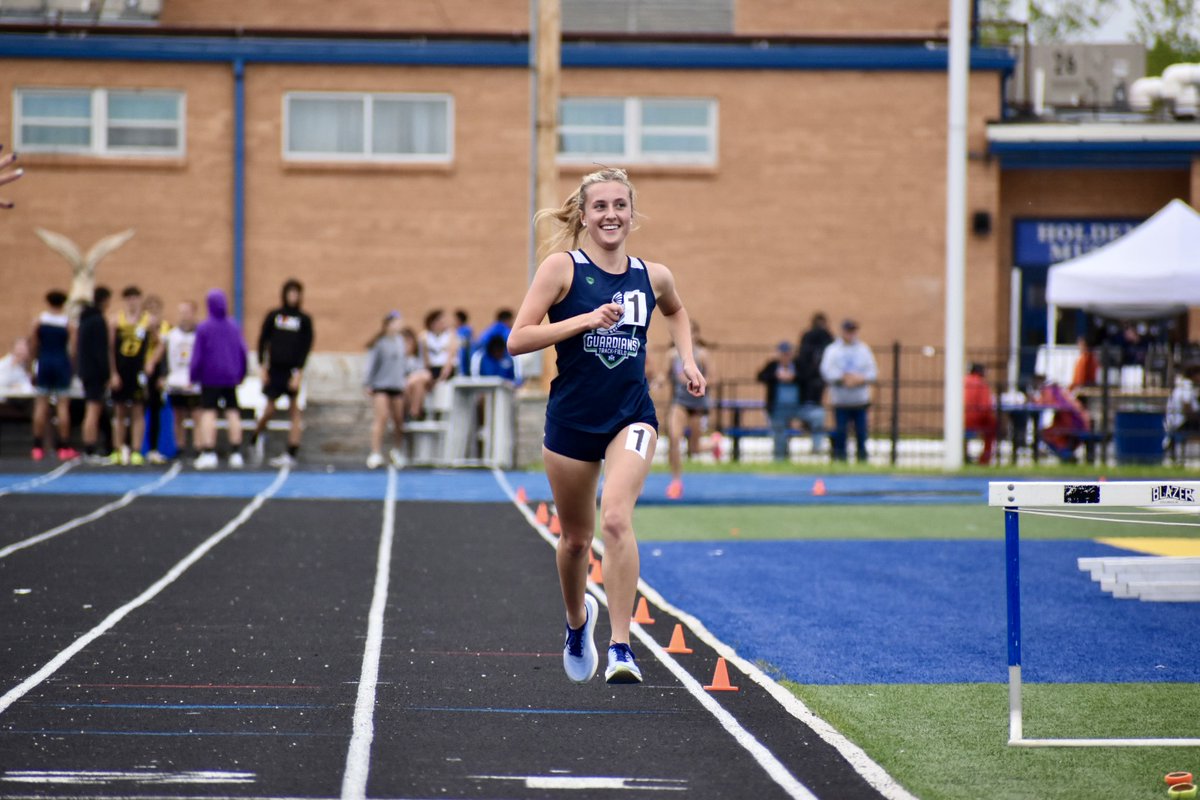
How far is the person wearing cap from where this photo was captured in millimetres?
22922

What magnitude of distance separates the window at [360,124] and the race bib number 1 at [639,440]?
2414 centimetres

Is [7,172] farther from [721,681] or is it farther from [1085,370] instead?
[1085,370]

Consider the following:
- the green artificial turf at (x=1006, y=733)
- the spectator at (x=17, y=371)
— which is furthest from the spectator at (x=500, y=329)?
the green artificial turf at (x=1006, y=733)

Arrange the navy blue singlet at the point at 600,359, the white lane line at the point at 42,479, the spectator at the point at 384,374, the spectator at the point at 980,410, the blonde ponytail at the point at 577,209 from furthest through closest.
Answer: the spectator at the point at 980,410 → the spectator at the point at 384,374 → the white lane line at the point at 42,479 → the blonde ponytail at the point at 577,209 → the navy blue singlet at the point at 600,359

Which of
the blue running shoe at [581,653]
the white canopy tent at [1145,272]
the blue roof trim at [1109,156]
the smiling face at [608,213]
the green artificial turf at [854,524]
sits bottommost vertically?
the green artificial turf at [854,524]

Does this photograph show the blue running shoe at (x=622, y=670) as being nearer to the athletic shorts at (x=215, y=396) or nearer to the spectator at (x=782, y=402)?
the athletic shorts at (x=215, y=396)

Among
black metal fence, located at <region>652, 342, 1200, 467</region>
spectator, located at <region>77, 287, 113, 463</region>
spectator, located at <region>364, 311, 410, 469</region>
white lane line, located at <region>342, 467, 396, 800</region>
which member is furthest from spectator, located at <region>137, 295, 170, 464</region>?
white lane line, located at <region>342, 467, 396, 800</region>

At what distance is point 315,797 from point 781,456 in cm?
1932

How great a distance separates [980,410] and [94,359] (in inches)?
472

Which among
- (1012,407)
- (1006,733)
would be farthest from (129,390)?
(1006,733)

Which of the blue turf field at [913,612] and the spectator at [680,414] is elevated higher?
the spectator at [680,414]

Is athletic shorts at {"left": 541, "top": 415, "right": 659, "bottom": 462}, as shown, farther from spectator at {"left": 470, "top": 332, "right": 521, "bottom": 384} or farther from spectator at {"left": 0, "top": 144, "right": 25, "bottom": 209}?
spectator at {"left": 470, "top": 332, "right": 521, "bottom": 384}

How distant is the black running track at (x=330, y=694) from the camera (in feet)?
19.0

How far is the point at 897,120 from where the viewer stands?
→ 101 ft
